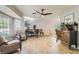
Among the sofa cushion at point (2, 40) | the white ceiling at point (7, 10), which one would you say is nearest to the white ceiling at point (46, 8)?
the white ceiling at point (7, 10)

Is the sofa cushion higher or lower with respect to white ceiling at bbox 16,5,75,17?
lower

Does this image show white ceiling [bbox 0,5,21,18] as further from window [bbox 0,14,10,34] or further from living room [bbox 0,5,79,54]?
window [bbox 0,14,10,34]

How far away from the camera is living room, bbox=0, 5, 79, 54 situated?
3375 millimetres

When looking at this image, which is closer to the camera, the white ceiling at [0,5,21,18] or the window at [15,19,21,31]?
the white ceiling at [0,5,21,18]

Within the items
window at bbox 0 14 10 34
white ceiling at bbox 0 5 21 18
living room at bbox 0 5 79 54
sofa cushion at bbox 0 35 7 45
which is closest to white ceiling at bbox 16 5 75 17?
living room at bbox 0 5 79 54

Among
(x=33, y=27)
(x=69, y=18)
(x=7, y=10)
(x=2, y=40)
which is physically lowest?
(x=2, y=40)

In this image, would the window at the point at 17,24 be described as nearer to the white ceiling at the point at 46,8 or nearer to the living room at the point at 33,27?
the living room at the point at 33,27

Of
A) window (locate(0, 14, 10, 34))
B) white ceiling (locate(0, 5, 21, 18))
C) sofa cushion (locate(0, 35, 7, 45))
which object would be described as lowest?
sofa cushion (locate(0, 35, 7, 45))

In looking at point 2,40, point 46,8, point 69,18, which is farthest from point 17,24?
point 69,18

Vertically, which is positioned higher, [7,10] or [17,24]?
[7,10]

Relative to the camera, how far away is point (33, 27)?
11.7 feet

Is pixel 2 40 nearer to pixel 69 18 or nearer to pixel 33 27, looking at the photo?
pixel 33 27
